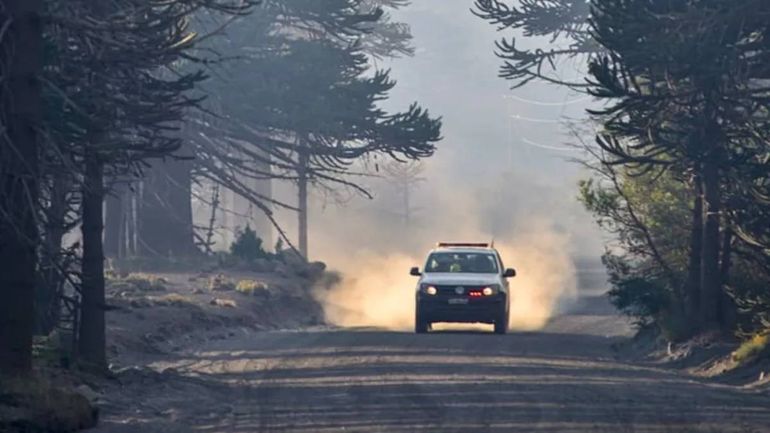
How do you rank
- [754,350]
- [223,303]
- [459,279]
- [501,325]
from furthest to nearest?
[223,303], [501,325], [459,279], [754,350]

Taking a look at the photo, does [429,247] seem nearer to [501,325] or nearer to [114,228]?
[114,228]

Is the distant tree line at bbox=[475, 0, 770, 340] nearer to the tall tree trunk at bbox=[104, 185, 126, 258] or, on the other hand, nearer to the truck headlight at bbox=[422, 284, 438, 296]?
the truck headlight at bbox=[422, 284, 438, 296]

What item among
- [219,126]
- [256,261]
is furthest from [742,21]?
[256,261]

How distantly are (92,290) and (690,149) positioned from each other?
398 inches

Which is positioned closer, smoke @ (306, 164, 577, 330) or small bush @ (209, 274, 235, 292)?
small bush @ (209, 274, 235, 292)

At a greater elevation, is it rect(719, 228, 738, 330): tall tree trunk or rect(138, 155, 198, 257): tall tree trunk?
rect(138, 155, 198, 257): tall tree trunk

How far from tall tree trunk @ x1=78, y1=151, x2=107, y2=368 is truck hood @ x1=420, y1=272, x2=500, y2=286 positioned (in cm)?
1190

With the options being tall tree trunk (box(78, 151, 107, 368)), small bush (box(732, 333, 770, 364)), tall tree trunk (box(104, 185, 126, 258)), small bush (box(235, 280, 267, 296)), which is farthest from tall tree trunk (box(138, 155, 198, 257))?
tall tree trunk (box(78, 151, 107, 368))

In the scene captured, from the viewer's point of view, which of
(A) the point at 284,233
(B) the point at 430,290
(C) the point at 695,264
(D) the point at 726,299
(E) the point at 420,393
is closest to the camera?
(E) the point at 420,393

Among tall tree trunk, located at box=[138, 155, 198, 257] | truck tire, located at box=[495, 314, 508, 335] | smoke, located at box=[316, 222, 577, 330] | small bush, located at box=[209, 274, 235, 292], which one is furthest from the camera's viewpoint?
tall tree trunk, located at box=[138, 155, 198, 257]

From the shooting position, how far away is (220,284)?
139 feet

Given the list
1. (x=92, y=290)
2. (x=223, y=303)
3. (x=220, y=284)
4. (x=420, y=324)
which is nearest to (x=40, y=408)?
(x=92, y=290)

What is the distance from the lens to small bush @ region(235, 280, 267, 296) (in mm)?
41906

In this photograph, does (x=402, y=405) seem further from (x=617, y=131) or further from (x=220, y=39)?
(x=220, y=39)
